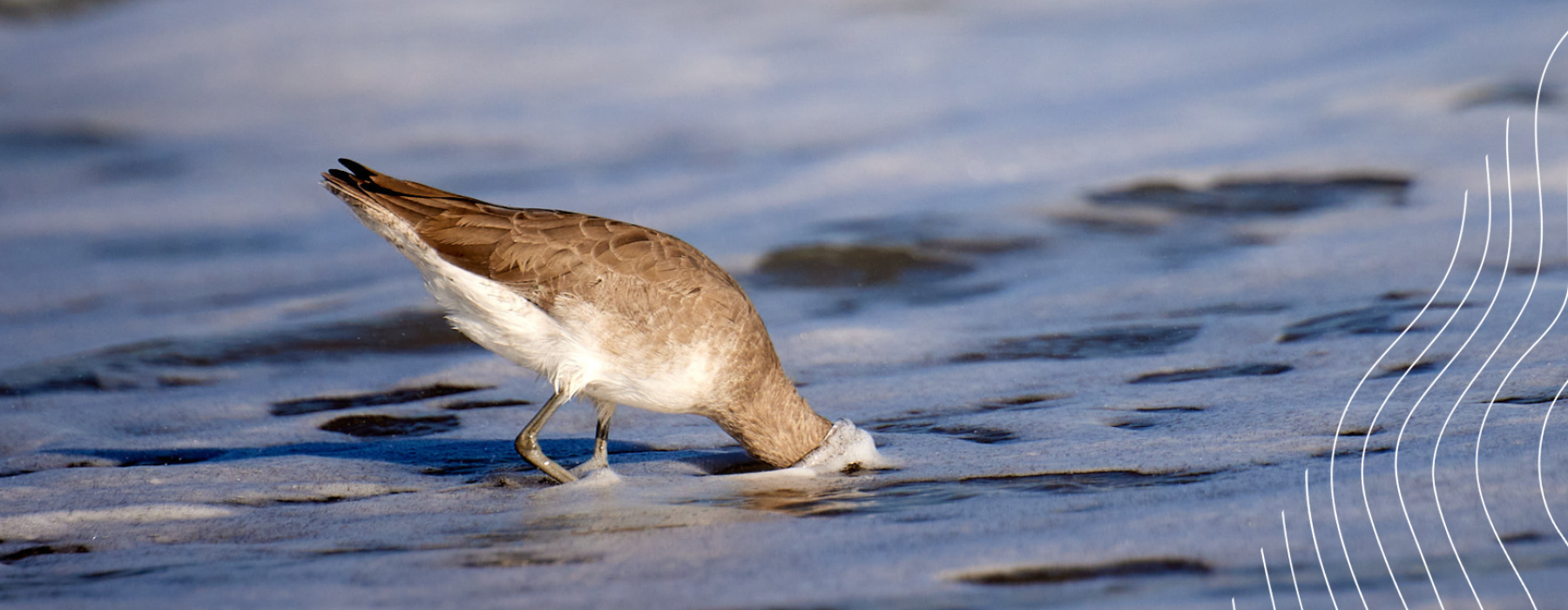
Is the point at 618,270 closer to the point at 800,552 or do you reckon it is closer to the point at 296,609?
the point at 800,552

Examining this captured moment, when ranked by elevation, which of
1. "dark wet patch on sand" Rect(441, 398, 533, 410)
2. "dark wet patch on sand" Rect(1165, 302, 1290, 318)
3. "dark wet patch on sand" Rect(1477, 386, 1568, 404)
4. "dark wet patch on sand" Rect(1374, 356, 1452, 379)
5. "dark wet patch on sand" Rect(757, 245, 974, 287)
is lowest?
"dark wet patch on sand" Rect(1477, 386, 1568, 404)

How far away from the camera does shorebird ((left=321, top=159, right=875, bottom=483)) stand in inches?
178

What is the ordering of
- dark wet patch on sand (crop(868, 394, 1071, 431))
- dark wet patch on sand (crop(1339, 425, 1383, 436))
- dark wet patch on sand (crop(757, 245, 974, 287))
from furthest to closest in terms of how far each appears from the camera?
dark wet patch on sand (crop(757, 245, 974, 287)) < dark wet patch on sand (crop(868, 394, 1071, 431)) < dark wet patch on sand (crop(1339, 425, 1383, 436))

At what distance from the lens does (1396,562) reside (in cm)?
308

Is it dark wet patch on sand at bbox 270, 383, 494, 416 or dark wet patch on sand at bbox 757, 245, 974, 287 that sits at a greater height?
dark wet patch on sand at bbox 757, 245, 974, 287

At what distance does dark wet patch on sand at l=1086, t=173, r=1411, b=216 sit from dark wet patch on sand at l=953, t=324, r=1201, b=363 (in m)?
3.14

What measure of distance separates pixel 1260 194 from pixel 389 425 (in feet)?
22.8

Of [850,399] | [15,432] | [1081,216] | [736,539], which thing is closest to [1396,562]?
[736,539]

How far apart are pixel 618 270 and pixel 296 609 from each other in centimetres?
177

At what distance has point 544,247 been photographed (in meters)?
4.57

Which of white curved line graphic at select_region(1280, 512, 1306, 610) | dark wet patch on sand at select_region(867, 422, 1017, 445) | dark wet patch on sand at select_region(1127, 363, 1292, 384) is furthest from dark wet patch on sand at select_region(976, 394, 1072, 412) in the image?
white curved line graphic at select_region(1280, 512, 1306, 610)

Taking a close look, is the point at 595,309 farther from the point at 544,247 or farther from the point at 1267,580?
the point at 1267,580

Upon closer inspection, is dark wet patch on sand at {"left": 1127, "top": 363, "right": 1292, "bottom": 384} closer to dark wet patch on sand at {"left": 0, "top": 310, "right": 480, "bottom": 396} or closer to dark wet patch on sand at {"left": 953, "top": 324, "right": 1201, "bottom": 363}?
dark wet patch on sand at {"left": 953, "top": 324, "right": 1201, "bottom": 363}

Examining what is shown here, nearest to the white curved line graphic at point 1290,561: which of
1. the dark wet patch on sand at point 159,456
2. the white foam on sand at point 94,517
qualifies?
the white foam on sand at point 94,517
